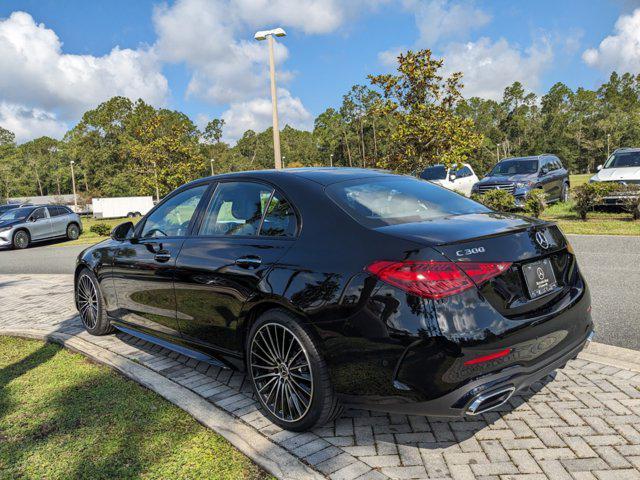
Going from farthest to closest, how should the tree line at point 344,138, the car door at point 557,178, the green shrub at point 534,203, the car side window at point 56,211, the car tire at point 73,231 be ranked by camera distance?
1. the tree line at point 344,138
2. the car tire at point 73,231
3. the car side window at point 56,211
4. the car door at point 557,178
5. the green shrub at point 534,203

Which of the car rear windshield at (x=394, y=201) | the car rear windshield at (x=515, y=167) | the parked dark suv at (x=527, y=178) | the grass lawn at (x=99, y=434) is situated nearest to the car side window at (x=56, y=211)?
the parked dark suv at (x=527, y=178)

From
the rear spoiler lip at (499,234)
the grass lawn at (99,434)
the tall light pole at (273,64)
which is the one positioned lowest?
the grass lawn at (99,434)

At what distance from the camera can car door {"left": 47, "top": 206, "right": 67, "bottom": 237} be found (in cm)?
2106

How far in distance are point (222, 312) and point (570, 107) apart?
90.2 metres

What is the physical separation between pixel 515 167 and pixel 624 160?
313 centimetres

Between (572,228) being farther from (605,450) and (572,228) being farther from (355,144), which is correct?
(355,144)

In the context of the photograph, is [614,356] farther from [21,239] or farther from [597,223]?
[21,239]

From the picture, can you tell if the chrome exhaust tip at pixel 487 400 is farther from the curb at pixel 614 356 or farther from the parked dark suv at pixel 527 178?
the parked dark suv at pixel 527 178

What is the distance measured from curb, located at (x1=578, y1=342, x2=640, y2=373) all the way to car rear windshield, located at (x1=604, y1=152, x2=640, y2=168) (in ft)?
43.2

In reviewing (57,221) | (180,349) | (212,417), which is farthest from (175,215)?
(57,221)

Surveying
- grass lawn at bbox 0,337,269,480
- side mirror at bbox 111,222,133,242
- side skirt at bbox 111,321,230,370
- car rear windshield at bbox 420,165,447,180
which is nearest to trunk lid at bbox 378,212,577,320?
grass lawn at bbox 0,337,269,480

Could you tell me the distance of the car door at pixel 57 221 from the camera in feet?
69.1

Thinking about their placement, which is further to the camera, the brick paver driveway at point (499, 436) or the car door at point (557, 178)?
the car door at point (557, 178)

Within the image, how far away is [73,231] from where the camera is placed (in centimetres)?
2225
